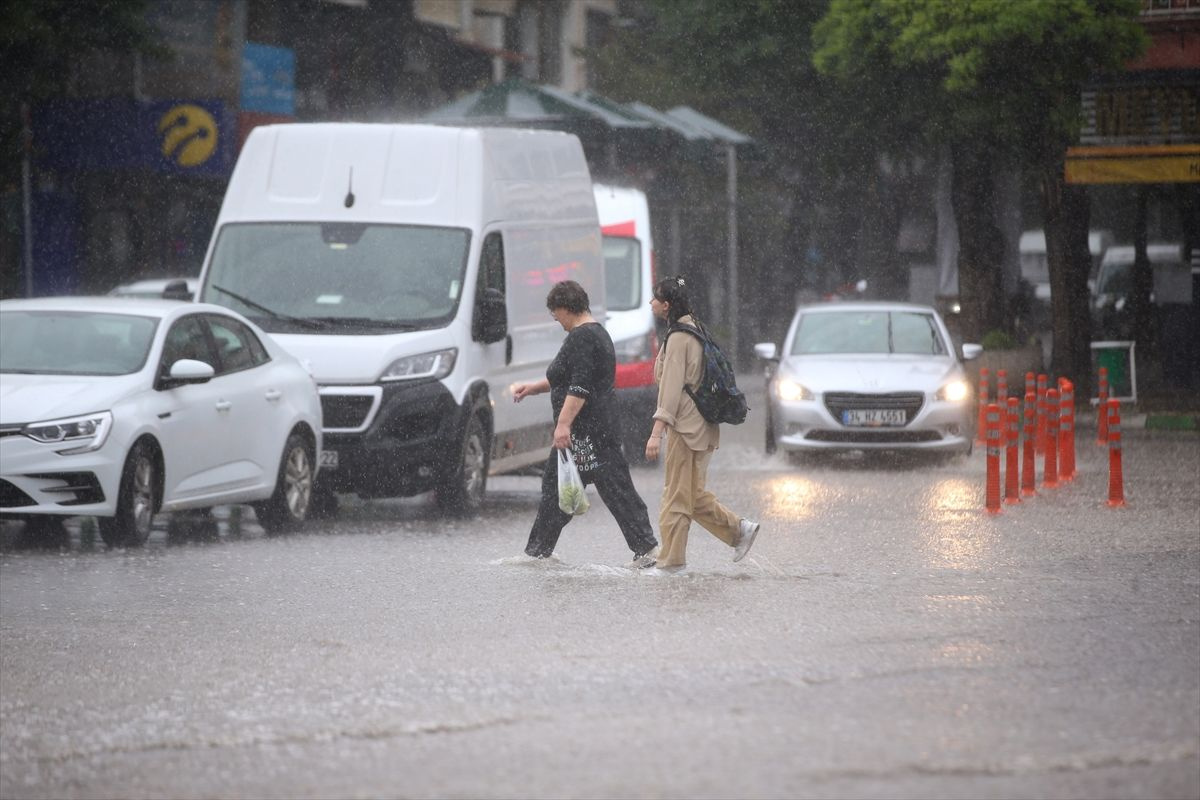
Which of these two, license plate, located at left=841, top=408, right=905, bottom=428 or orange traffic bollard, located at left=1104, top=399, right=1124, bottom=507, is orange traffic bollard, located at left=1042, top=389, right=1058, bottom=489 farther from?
license plate, located at left=841, top=408, right=905, bottom=428

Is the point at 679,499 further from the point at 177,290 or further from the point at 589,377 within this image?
the point at 177,290

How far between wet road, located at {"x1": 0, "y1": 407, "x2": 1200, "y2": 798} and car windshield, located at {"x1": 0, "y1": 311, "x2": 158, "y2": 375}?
3.61 feet

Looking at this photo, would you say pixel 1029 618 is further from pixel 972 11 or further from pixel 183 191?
pixel 183 191

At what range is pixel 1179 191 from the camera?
3309cm

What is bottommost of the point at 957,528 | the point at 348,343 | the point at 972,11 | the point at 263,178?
the point at 957,528

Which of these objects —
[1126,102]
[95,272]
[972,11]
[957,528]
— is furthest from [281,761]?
[95,272]

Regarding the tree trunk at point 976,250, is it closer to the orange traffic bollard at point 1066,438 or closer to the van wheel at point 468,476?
the orange traffic bollard at point 1066,438

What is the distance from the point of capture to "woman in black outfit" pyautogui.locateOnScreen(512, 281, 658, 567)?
12.0 metres

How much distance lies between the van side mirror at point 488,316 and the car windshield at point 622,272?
5.64 m

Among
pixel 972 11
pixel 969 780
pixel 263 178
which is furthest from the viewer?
pixel 972 11

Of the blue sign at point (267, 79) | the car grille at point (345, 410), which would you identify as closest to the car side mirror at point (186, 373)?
the car grille at point (345, 410)

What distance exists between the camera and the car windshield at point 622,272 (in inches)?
857

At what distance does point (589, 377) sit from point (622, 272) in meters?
10.3

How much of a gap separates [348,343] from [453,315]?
763 mm
